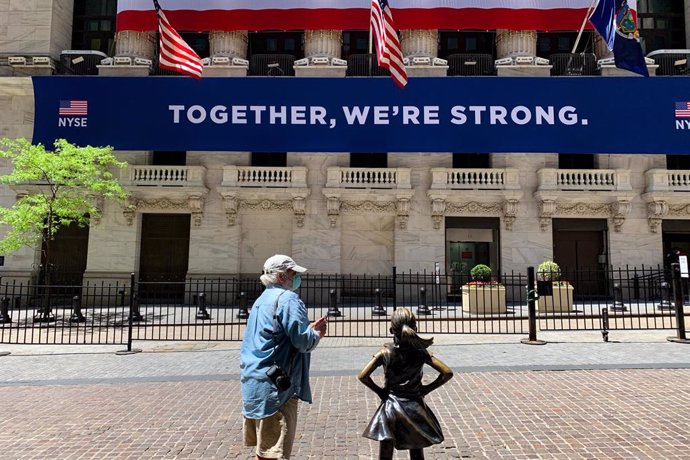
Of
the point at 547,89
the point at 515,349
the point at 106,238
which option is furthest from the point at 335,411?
the point at 106,238

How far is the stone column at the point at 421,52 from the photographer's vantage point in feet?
71.2

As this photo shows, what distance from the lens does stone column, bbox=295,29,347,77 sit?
21.9 meters

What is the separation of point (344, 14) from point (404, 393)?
72.7 ft

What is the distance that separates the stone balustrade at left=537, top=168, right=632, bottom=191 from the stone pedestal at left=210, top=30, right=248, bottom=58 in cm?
1607

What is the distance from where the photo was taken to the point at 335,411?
6.05m

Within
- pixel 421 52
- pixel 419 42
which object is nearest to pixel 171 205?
pixel 421 52

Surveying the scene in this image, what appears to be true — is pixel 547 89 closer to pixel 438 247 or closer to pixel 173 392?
pixel 438 247

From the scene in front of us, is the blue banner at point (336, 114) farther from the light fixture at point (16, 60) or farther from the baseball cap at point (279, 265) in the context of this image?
the baseball cap at point (279, 265)

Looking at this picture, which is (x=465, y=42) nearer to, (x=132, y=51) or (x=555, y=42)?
(x=555, y=42)

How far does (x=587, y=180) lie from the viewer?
2095 centimetres

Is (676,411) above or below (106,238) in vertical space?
below

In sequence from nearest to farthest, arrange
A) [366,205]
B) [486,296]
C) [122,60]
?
[486,296] → [366,205] → [122,60]

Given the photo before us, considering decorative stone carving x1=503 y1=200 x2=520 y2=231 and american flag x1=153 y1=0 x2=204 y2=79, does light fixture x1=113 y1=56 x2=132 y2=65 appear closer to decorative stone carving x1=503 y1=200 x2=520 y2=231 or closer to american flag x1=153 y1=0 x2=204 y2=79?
american flag x1=153 y1=0 x2=204 y2=79

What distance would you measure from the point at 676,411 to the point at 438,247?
15387 mm
